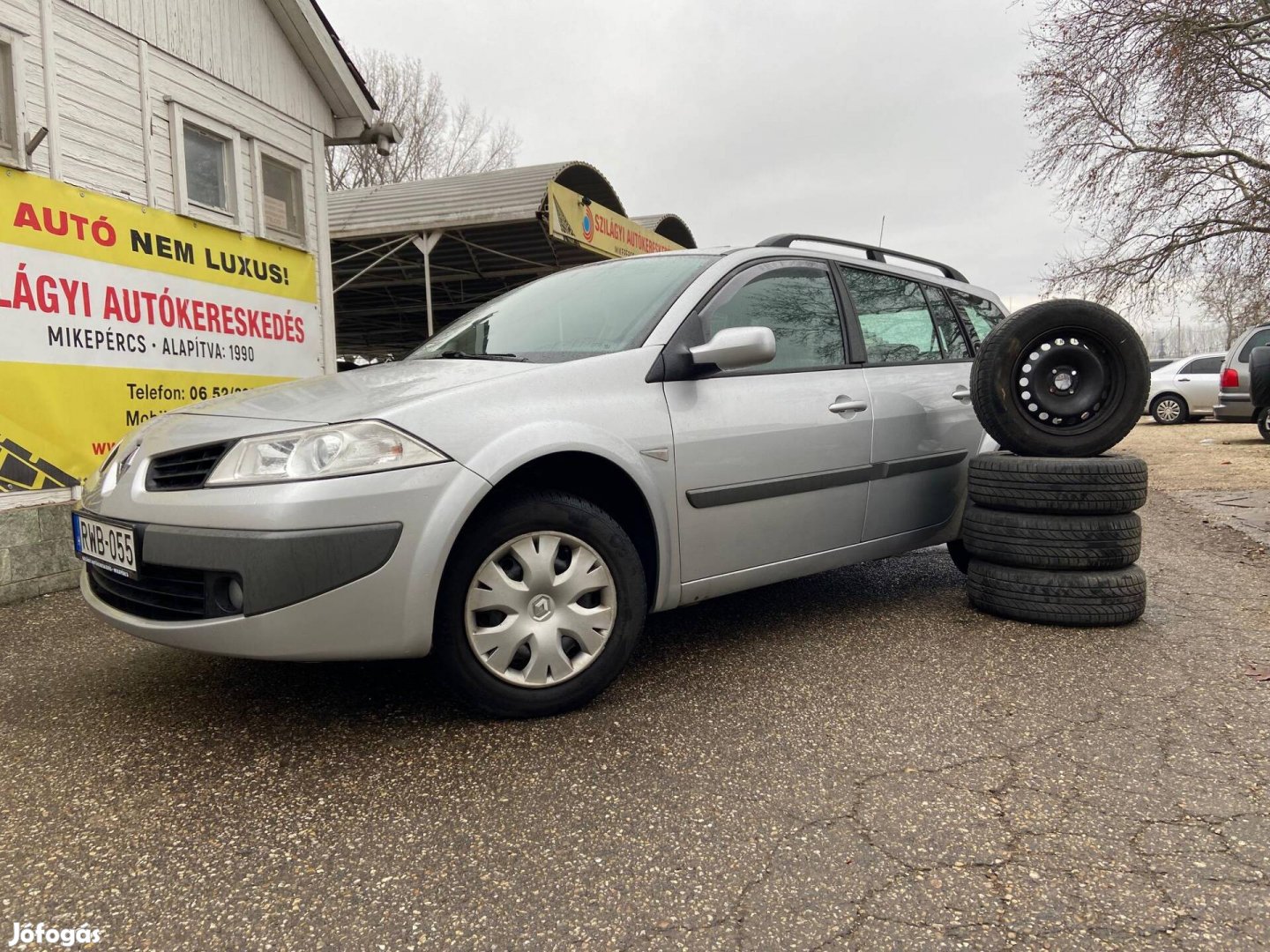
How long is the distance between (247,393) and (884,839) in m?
2.45

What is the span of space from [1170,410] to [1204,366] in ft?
3.63

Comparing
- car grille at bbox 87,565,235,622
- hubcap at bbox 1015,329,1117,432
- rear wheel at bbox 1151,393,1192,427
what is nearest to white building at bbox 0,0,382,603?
car grille at bbox 87,565,235,622

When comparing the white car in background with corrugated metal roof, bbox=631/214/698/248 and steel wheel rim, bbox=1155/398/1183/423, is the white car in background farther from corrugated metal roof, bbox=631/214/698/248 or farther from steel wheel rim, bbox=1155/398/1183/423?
corrugated metal roof, bbox=631/214/698/248

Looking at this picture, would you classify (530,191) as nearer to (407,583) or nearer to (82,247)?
(82,247)

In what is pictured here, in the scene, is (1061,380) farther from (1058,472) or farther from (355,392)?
(355,392)

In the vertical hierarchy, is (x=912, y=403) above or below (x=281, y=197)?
below

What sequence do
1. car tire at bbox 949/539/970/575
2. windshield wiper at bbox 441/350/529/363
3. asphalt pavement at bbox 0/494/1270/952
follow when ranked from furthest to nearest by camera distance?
car tire at bbox 949/539/970/575 → windshield wiper at bbox 441/350/529/363 → asphalt pavement at bbox 0/494/1270/952

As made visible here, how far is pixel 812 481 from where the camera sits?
342cm

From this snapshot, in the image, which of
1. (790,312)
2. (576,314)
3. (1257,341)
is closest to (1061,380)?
(790,312)

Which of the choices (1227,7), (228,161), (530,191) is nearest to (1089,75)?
(1227,7)

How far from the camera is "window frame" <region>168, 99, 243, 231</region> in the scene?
6148 millimetres

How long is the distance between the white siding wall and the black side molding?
4604mm

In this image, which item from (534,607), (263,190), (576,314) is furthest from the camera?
(263,190)

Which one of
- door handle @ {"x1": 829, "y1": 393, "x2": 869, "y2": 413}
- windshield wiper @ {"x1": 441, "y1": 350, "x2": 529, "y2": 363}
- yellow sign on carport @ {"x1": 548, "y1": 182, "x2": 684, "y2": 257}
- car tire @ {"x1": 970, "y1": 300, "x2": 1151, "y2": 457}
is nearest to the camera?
windshield wiper @ {"x1": 441, "y1": 350, "x2": 529, "y2": 363}
